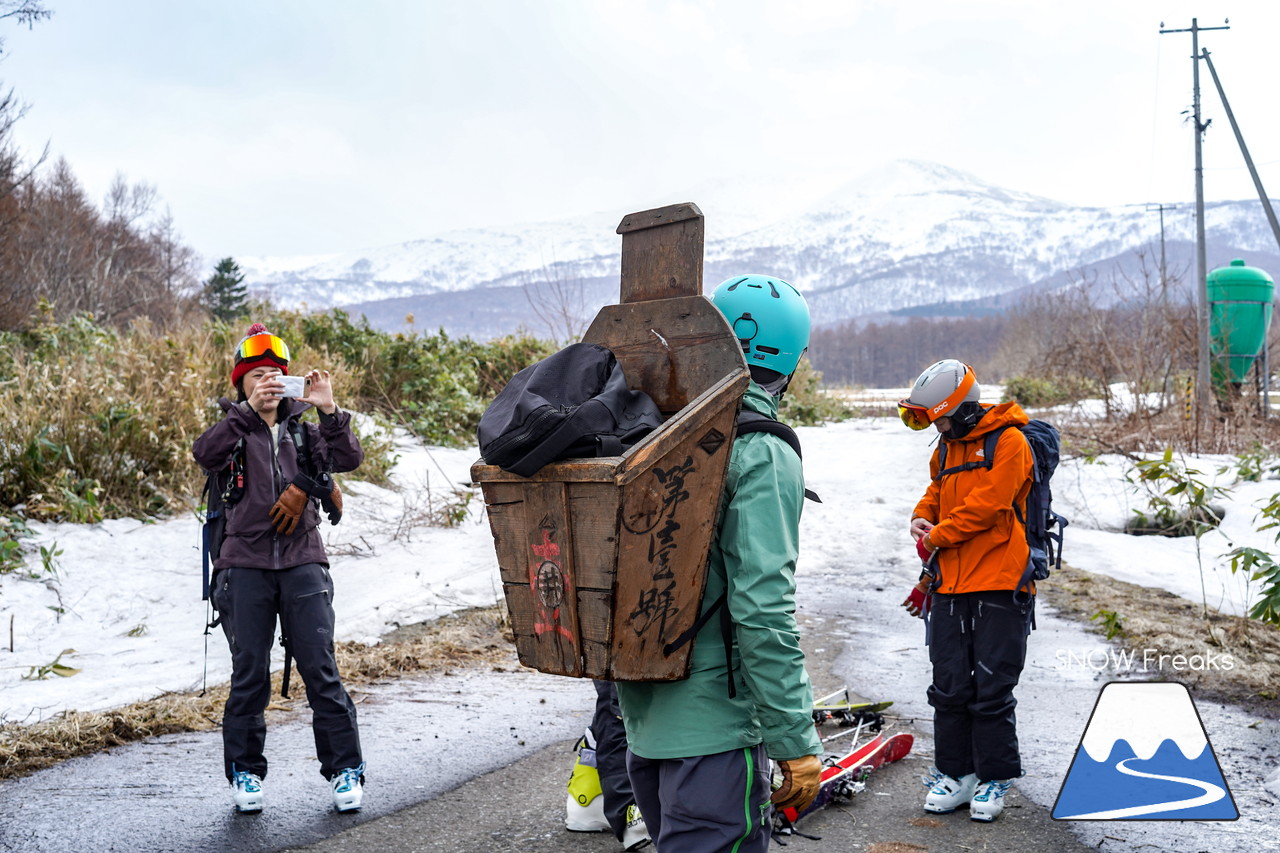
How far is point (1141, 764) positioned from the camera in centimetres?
388

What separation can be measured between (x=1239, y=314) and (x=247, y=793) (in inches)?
788

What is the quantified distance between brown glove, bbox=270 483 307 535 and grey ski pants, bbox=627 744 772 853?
2.34 metres

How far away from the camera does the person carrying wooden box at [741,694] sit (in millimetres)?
2230

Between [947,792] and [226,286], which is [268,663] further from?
Answer: [226,286]

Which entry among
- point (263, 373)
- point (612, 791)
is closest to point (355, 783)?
point (612, 791)

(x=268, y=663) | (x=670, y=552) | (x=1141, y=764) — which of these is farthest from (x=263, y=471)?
(x=1141, y=764)

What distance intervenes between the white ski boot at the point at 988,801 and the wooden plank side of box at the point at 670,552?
233cm

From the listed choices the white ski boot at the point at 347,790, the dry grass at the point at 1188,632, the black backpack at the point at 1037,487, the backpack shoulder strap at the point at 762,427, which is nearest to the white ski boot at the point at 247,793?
the white ski boot at the point at 347,790

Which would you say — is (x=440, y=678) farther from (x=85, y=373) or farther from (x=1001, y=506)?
(x=85, y=373)

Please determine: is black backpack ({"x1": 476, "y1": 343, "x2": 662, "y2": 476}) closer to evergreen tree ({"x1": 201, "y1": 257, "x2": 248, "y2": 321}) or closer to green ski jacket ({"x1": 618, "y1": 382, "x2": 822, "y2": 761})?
green ski jacket ({"x1": 618, "y1": 382, "x2": 822, "y2": 761})

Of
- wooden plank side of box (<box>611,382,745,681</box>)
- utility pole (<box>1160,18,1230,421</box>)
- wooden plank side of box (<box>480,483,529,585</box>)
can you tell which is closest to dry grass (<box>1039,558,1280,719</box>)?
wooden plank side of box (<box>611,382,745,681</box>)

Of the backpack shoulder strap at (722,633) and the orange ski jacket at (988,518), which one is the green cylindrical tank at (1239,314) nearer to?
the orange ski jacket at (988,518)

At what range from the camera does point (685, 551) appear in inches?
89.7

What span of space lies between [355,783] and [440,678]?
85.7 inches
